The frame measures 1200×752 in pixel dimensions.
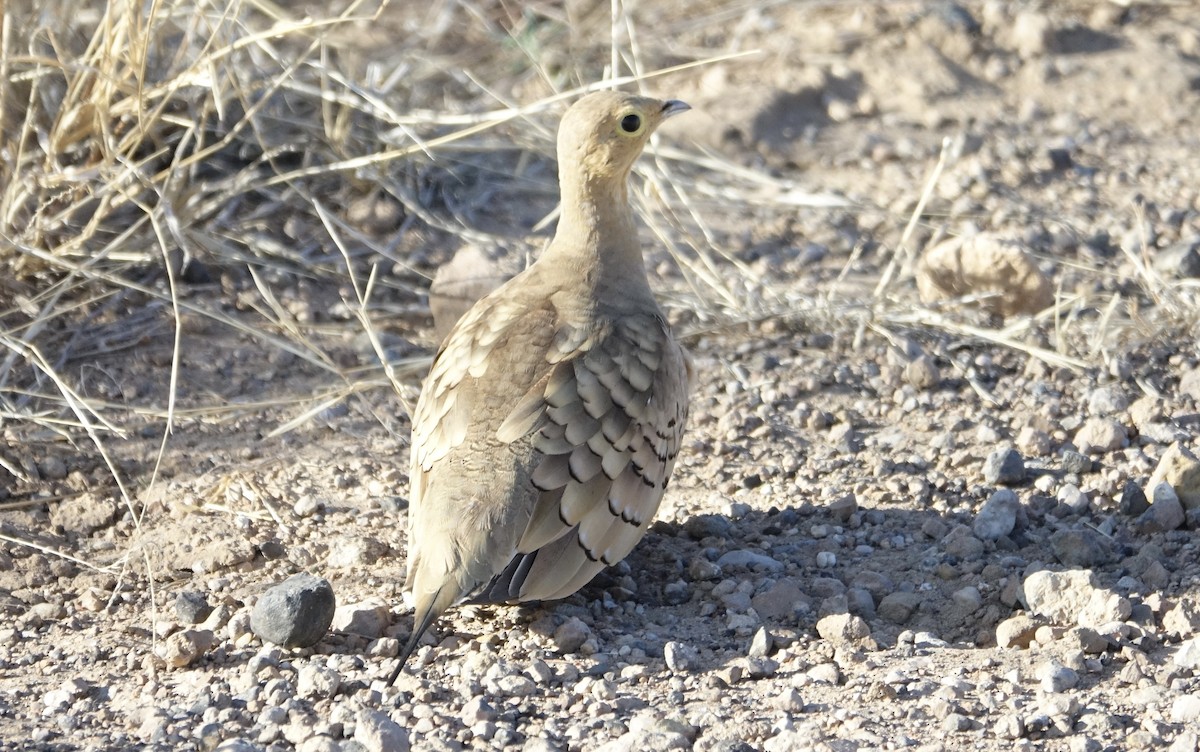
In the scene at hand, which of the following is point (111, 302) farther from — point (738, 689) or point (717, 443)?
point (738, 689)

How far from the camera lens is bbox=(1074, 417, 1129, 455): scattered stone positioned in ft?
13.7

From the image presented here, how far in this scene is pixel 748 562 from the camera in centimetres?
372

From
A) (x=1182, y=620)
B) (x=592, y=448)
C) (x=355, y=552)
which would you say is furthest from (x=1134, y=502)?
(x=355, y=552)

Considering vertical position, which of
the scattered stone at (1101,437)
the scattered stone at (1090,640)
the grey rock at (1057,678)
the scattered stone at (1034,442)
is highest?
the scattered stone at (1101,437)

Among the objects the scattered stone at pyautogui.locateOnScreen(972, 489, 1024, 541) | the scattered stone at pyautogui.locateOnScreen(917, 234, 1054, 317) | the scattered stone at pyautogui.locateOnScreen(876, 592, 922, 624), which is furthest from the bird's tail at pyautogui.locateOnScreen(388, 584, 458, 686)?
the scattered stone at pyautogui.locateOnScreen(917, 234, 1054, 317)

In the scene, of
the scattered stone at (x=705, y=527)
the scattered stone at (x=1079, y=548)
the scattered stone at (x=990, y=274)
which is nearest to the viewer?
the scattered stone at (x=1079, y=548)

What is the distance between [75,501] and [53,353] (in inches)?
30.6

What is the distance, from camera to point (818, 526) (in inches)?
154

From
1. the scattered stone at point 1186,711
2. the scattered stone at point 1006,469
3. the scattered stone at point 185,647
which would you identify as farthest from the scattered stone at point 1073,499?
the scattered stone at point 185,647

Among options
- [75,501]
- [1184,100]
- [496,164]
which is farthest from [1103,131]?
[75,501]

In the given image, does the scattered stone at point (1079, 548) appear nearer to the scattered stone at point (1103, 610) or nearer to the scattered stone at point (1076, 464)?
the scattered stone at point (1103, 610)

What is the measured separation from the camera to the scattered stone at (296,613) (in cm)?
329

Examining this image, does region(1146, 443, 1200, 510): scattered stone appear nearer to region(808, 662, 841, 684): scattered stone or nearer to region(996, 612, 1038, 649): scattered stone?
region(996, 612, 1038, 649): scattered stone

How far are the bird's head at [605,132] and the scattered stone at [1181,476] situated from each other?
1612 mm
